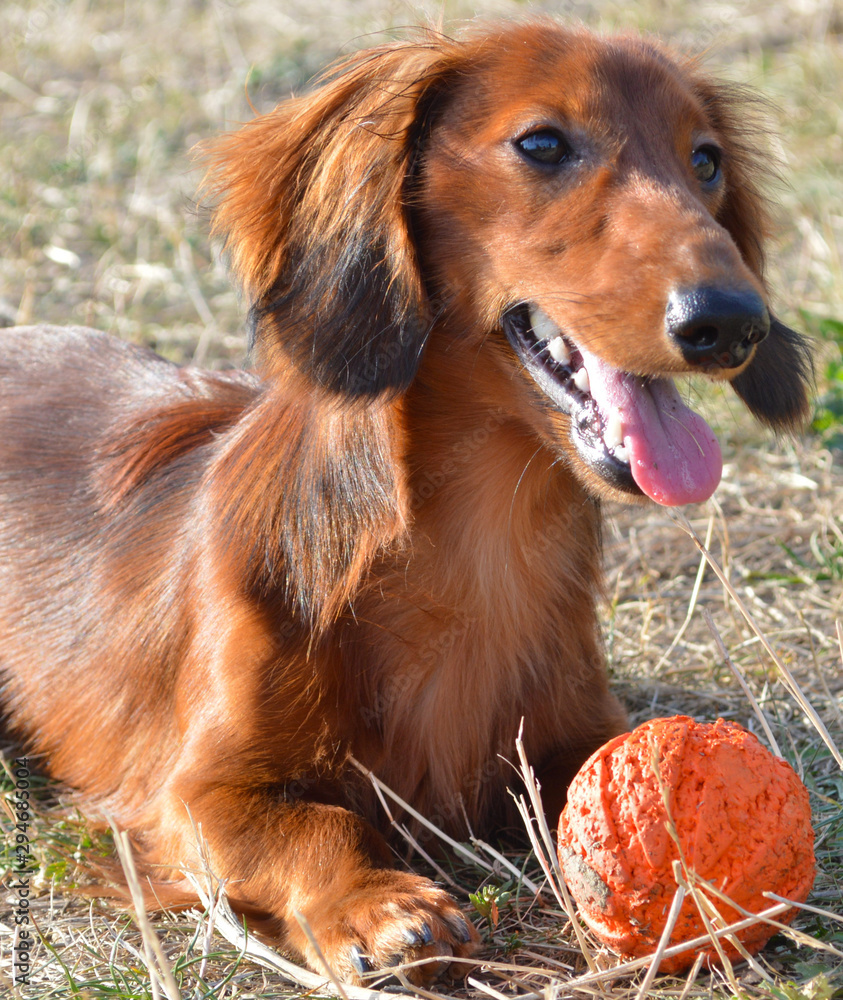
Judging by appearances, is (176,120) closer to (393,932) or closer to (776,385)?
(776,385)

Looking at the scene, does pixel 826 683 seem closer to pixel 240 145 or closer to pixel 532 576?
pixel 532 576

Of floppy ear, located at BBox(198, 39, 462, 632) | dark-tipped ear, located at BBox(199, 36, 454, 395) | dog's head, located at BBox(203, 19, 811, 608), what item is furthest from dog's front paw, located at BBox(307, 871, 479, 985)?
dark-tipped ear, located at BBox(199, 36, 454, 395)

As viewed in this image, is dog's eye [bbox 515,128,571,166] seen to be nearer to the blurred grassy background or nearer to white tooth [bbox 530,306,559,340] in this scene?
white tooth [bbox 530,306,559,340]

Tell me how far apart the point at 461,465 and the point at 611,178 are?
61 centimetres

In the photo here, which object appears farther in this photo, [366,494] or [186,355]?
[186,355]

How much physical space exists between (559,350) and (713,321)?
0.35 m

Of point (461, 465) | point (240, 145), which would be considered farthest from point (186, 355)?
point (461, 465)

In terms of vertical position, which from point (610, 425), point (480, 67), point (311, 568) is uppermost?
point (480, 67)

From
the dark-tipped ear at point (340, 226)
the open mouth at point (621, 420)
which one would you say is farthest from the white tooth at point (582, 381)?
the dark-tipped ear at point (340, 226)

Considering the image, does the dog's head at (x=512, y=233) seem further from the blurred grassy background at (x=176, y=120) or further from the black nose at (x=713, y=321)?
the blurred grassy background at (x=176, y=120)

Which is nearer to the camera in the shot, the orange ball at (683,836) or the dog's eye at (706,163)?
the orange ball at (683,836)

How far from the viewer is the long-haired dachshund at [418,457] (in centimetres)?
216

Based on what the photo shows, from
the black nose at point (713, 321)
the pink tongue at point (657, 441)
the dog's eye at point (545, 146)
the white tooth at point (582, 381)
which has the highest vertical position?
the dog's eye at point (545, 146)

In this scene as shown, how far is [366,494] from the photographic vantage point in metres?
2.32
